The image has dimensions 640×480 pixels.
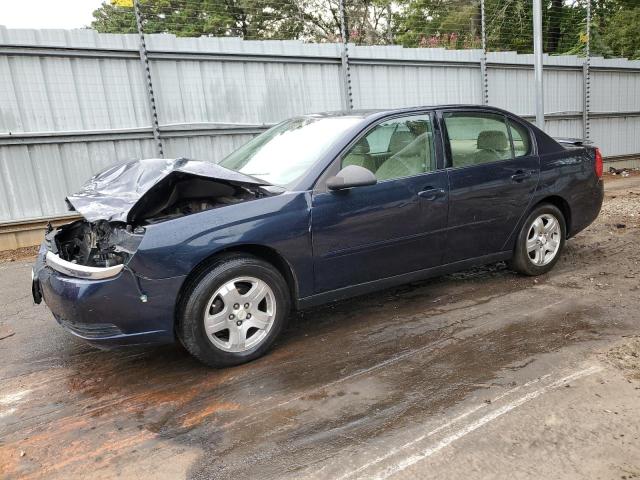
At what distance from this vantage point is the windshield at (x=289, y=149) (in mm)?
3912

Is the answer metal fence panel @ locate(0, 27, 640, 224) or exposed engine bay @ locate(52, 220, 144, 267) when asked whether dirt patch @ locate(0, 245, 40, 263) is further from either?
exposed engine bay @ locate(52, 220, 144, 267)

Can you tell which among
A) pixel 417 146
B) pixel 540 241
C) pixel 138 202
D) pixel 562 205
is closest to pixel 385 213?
pixel 417 146

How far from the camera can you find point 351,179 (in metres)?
3.66

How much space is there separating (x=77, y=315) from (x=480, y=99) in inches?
434

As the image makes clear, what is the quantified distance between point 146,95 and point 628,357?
7.31 meters

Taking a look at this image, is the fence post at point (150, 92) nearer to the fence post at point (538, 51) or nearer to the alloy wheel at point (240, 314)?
the alloy wheel at point (240, 314)

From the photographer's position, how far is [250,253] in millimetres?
3547

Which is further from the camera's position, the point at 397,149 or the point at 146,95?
the point at 146,95

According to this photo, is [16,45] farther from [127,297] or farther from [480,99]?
[480,99]

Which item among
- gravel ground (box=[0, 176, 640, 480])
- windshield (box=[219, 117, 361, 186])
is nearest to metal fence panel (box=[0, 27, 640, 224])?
gravel ground (box=[0, 176, 640, 480])

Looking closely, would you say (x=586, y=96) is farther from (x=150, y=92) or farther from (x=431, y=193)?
(x=431, y=193)

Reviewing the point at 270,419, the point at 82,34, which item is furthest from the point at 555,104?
the point at 270,419

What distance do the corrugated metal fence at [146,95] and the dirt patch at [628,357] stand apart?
681 centimetres

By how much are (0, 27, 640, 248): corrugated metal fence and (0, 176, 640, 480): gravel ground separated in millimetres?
3655
